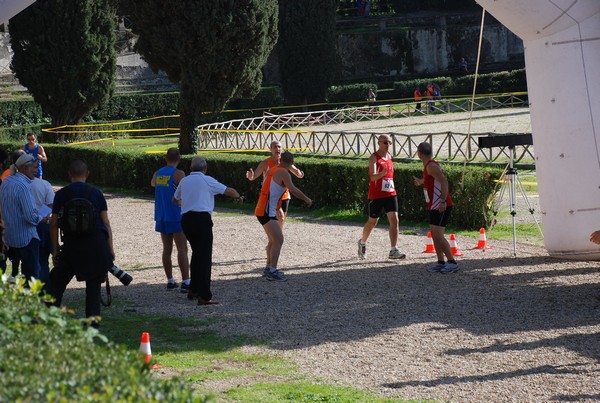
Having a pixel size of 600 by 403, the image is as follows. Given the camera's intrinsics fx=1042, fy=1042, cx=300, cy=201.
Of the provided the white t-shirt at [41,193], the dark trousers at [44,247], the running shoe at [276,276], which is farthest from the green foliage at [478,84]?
the white t-shirt at [41,193]

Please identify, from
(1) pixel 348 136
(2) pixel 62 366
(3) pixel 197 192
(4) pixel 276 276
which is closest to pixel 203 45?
Answer: (1) pixel 348 136

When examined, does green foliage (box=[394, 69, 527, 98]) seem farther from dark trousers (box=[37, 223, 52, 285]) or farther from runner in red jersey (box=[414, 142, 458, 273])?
dark trousers (box=[37, 223, 52, 285])

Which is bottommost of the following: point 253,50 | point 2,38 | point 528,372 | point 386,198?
point 528,372

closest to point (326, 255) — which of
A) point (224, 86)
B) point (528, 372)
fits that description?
point (528, 372)

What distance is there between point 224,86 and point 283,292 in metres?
15.4

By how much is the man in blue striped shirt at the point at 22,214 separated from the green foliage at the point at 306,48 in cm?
3741

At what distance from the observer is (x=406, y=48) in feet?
190

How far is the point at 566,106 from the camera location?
11.9 meters

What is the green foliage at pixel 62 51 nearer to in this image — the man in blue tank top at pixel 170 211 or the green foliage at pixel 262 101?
the green foliage at pixel 262 101

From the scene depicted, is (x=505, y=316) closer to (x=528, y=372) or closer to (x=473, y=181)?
(x=528, y=372)

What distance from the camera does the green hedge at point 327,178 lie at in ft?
52.3

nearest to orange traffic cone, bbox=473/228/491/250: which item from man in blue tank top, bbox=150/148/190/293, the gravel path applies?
the gravel path

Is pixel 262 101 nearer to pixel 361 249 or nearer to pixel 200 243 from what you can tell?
pixel 361 249

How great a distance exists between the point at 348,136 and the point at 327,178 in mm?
15966
